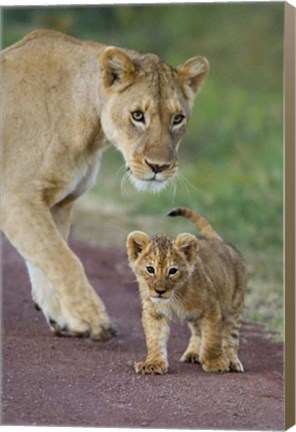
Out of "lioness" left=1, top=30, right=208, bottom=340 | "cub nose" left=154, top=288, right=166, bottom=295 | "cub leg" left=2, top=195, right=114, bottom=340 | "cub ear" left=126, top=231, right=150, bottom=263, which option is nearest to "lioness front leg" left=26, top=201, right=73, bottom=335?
"lioness" left=1, top=30, right=208, bottom=340

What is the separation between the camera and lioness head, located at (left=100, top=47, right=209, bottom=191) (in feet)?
14.6

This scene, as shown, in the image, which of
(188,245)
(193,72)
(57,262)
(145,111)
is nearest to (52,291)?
(57,262)

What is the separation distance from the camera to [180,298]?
4387 mm

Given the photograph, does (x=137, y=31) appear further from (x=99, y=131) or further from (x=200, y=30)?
(x=99, y=131)

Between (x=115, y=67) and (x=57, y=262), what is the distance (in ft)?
2.38

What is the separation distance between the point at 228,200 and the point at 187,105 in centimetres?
295

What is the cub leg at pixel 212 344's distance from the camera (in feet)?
14.5

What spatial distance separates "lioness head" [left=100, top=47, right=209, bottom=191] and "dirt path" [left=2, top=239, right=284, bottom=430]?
2.15 ft

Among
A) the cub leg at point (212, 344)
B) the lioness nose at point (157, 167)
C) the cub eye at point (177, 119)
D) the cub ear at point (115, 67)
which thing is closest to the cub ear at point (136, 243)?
the lioness nose at point (157, 167)

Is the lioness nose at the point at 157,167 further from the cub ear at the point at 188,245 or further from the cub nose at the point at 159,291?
the cub nose at the point at 159,291

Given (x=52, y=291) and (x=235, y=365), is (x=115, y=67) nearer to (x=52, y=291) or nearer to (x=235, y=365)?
(x=52, y=291)

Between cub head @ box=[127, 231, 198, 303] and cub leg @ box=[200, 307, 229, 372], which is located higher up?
cub head @ box=[127, 231, 198, 303]

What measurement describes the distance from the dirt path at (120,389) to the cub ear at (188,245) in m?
0.40

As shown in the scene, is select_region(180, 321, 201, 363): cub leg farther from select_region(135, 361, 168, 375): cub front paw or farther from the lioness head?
the lioness head
